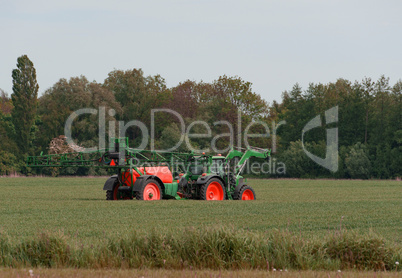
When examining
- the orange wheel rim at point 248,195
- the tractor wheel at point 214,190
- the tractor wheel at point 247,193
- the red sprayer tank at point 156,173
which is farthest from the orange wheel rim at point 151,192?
the orange wheel rim at point 248,195

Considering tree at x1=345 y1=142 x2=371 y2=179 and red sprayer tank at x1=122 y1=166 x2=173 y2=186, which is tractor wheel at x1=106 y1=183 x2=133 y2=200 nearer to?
red sprayer tank at x1=122 y1=166 x2=173 y2=186

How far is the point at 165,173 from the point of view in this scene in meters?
28.1

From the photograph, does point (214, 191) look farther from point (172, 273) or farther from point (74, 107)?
point (74, 107)

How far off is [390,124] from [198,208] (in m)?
64.5

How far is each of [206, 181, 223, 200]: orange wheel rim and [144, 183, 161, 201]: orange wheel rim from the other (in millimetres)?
2310

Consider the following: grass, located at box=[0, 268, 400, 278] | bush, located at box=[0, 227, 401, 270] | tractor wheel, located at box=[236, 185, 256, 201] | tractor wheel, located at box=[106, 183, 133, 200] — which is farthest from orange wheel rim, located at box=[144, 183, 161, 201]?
grass, located at box=[0, 268, 400, 278]

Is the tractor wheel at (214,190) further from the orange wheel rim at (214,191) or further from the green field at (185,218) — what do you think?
the green field at (185,218)

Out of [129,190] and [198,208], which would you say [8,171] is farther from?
[198,208]

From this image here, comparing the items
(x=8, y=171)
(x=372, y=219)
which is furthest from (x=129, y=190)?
(x=8, y=171)

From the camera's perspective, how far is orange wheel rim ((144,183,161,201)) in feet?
88.8

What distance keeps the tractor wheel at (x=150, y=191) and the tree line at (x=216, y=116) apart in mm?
49968

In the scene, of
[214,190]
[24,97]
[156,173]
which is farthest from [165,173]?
[24,97]

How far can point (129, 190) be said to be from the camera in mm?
27609

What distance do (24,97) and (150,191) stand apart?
52.4m
